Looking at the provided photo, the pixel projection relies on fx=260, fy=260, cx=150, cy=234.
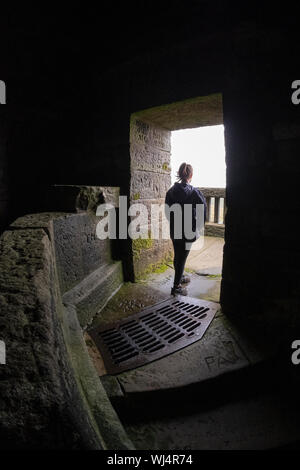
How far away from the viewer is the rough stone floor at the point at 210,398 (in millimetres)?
1731

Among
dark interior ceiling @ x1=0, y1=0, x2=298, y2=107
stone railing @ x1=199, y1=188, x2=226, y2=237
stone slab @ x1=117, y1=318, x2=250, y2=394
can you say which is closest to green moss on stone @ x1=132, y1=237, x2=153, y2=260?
stone slab @ x1=117, y1=318, x2=250, y2=394

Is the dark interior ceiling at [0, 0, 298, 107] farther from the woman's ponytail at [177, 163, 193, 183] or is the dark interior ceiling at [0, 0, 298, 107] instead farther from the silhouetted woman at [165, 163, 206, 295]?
the silhouetted woman at [165, 163, 206, 295]

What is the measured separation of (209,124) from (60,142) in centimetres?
223

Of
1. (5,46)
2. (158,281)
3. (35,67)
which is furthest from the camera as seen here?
(158,281)

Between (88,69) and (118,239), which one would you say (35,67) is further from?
(118,239)

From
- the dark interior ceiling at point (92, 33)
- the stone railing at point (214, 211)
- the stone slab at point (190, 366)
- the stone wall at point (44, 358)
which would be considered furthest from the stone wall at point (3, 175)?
the stone railing at point (214, 211)

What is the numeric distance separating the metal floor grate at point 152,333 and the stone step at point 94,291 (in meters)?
0.22

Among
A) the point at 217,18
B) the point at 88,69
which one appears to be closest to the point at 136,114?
the point at 88,69

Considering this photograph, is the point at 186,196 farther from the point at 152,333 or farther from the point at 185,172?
the point at 152,333

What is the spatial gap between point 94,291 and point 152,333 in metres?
0.74

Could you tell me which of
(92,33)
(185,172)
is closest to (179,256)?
(185,172)

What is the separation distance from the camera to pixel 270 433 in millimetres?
1758

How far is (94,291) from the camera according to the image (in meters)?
2.75

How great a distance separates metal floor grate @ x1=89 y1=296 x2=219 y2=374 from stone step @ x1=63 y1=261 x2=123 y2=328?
222 mm
